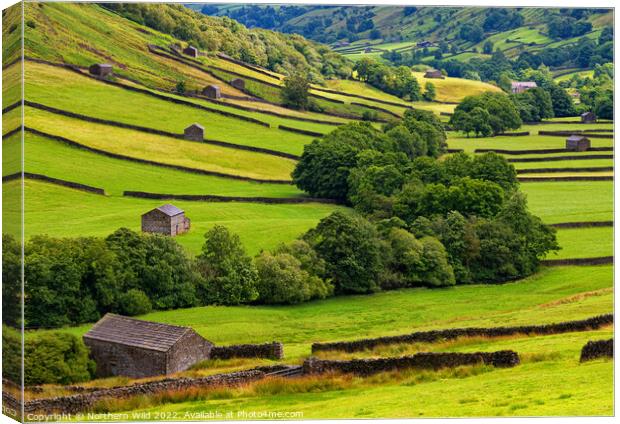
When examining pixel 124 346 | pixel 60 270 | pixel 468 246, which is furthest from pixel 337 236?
pixel 124 346

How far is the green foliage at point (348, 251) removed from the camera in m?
45.5

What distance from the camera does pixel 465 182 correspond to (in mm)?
57219

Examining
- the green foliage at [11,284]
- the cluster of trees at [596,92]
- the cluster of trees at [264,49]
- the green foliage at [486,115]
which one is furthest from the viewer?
the green foliage at [486,115]

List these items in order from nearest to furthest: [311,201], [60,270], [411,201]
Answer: [60,270], [411,201], [311,201]

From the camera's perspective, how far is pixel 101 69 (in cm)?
6812

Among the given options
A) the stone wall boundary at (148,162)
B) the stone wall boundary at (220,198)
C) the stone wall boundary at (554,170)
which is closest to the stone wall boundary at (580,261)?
the stone wall boundary at (554,170)

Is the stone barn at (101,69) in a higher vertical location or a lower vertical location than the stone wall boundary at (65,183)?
higher

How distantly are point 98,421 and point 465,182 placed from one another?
33.7 metres

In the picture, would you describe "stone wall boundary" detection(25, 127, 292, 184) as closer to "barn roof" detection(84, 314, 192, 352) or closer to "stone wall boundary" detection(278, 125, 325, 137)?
"stone wall boundary" detection(278, 125, 325, 137)

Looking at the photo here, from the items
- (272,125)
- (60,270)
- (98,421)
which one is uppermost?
(272,125)

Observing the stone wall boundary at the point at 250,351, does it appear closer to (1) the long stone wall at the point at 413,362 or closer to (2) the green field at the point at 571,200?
(1) the long stone wall at the point at 413,362

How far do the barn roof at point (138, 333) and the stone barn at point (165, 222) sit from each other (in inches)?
861

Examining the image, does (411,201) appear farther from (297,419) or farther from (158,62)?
(297,419)

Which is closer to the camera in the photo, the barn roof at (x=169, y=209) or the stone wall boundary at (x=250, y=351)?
the stone wall boundary at (x=250, y=351)
